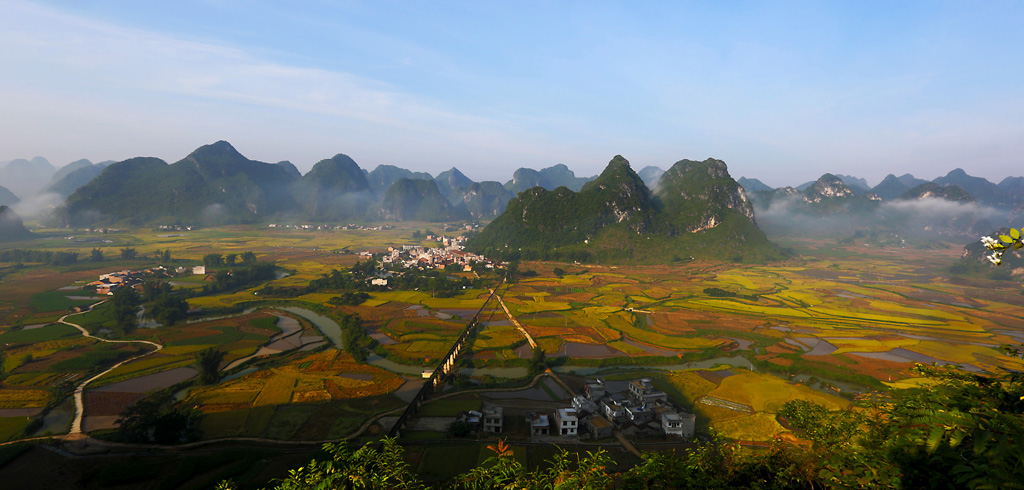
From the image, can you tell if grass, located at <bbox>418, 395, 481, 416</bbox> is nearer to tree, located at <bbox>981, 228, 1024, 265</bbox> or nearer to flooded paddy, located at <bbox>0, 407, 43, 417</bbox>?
flooded paddy, located at <bbox>0, 407, 43, 417</bbox>

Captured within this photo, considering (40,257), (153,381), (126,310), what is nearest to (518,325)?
(153,381)

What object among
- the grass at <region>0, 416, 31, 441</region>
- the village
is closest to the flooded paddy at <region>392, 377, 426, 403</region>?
the village

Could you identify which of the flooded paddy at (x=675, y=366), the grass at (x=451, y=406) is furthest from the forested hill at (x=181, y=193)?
the flooded paddy at (x=675, y=366)

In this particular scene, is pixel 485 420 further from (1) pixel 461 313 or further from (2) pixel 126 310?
(2) pixel 126 310

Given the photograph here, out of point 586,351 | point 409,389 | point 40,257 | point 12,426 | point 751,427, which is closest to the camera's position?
point 12,426

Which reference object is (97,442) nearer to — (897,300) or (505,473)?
(505,473)
